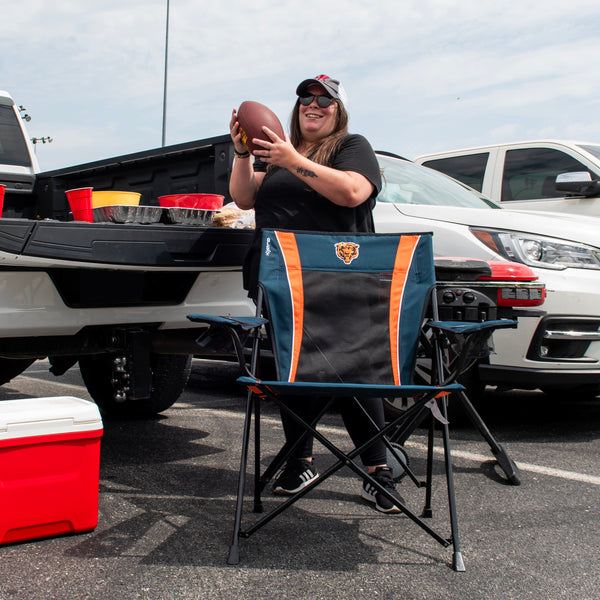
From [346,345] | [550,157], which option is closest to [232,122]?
[346,345]

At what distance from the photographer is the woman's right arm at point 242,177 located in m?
2.99

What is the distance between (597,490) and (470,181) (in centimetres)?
Result: 412

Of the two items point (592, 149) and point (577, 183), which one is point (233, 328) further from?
point (592, 149)

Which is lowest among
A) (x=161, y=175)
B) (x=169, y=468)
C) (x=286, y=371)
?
(x=169, y=468)

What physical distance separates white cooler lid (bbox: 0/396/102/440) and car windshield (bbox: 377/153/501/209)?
2.61 metres

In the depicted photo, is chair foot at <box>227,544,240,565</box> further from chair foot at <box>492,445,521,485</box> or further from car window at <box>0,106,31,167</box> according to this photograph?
car window at <box>0,106,31,167</box>

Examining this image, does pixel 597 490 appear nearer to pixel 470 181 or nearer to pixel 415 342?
pixel 415 342

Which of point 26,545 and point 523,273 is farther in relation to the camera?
point 523,273

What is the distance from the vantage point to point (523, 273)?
3557mm

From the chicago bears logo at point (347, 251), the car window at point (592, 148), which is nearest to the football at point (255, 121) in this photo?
the chicago bears logo at point (347, 251)

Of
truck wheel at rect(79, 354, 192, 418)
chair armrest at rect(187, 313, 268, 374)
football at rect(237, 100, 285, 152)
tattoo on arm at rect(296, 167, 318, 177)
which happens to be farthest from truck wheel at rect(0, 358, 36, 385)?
tattoo on arm at rect(296, 167, 318, 177)

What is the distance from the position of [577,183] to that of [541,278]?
1986 millimetres

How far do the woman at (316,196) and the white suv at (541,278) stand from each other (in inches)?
47.5

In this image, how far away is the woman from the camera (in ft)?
9.70
